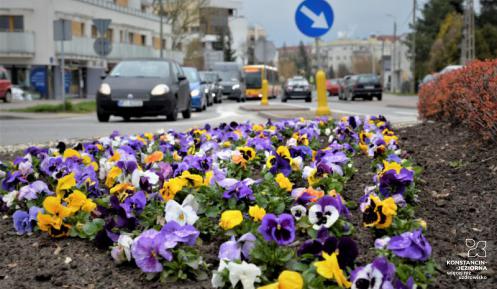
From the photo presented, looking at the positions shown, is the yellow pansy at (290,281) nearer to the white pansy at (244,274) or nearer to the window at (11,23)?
the white pansy at (244,274)

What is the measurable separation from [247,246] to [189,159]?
205cm

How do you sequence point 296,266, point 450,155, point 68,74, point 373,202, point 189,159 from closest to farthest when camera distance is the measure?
point 296,266 < point 373,202 < point 189,159 < point 450,155 < point 68,74

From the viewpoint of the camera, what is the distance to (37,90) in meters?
49.3

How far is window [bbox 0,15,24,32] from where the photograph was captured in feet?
161

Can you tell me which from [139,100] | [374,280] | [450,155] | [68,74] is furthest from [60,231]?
[68,74]

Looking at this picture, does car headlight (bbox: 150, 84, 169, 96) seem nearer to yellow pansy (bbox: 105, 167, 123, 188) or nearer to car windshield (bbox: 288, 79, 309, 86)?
yellow pansy (bbox: 105, 167, 123, 188)

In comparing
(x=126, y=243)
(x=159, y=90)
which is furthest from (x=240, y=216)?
(x=159, y=90)

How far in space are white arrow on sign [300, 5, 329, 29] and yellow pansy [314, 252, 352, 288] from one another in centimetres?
1183

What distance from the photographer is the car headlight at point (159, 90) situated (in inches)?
664

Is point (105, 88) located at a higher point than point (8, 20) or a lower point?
lower

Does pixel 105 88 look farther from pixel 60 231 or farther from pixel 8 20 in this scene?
pixel 8 20

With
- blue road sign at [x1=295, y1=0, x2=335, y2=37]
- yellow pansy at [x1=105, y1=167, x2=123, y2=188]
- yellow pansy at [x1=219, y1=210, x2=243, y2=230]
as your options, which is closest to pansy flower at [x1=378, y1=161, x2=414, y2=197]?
yellow pansy at [x1=219, y1=210, x2=243, y2=230]

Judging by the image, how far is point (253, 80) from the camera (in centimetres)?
5128

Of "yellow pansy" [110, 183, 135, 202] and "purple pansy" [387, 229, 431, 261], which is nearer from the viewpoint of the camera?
"purple pansy" [387, 229, 431, 261]
